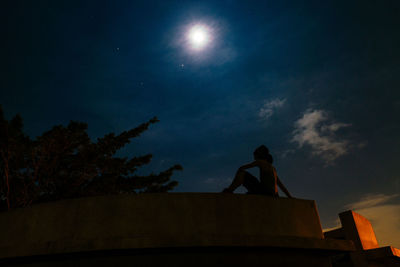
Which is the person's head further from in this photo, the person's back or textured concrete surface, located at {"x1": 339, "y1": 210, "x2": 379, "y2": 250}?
textured concrete surface, located at {"x1": 339, "y1": 210, "x2": 379, "y2": 250}

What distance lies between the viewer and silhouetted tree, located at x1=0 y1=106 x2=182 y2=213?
46.7 feet

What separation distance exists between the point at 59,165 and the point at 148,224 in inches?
508

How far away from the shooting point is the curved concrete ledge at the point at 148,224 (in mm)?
4074

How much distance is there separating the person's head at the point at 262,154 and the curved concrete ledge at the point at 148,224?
4.08 feet

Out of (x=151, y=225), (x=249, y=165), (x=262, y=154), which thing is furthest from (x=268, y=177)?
(x=151, y=225)

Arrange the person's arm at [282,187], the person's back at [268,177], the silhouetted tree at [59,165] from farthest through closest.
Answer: the silhouetted tree at [59,165]
the person's arm at [282,187]
the person's back at [268,177]

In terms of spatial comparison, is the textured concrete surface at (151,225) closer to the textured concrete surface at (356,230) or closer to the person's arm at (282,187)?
the person's arm at (282,187)

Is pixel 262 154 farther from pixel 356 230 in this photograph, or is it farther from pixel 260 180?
pixel 356 230

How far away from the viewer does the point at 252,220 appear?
4.59 metres

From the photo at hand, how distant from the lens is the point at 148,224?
429cm

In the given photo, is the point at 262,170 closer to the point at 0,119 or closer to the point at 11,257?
the point at 11,257

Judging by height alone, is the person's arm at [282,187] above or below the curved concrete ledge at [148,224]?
above

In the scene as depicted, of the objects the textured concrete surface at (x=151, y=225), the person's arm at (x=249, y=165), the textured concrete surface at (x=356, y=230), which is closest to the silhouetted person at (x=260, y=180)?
the person's arm at (x=249, y=165)

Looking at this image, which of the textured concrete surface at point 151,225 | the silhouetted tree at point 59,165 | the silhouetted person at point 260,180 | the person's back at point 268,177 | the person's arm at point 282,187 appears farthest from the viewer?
the silhouetted tree at point 59,165
